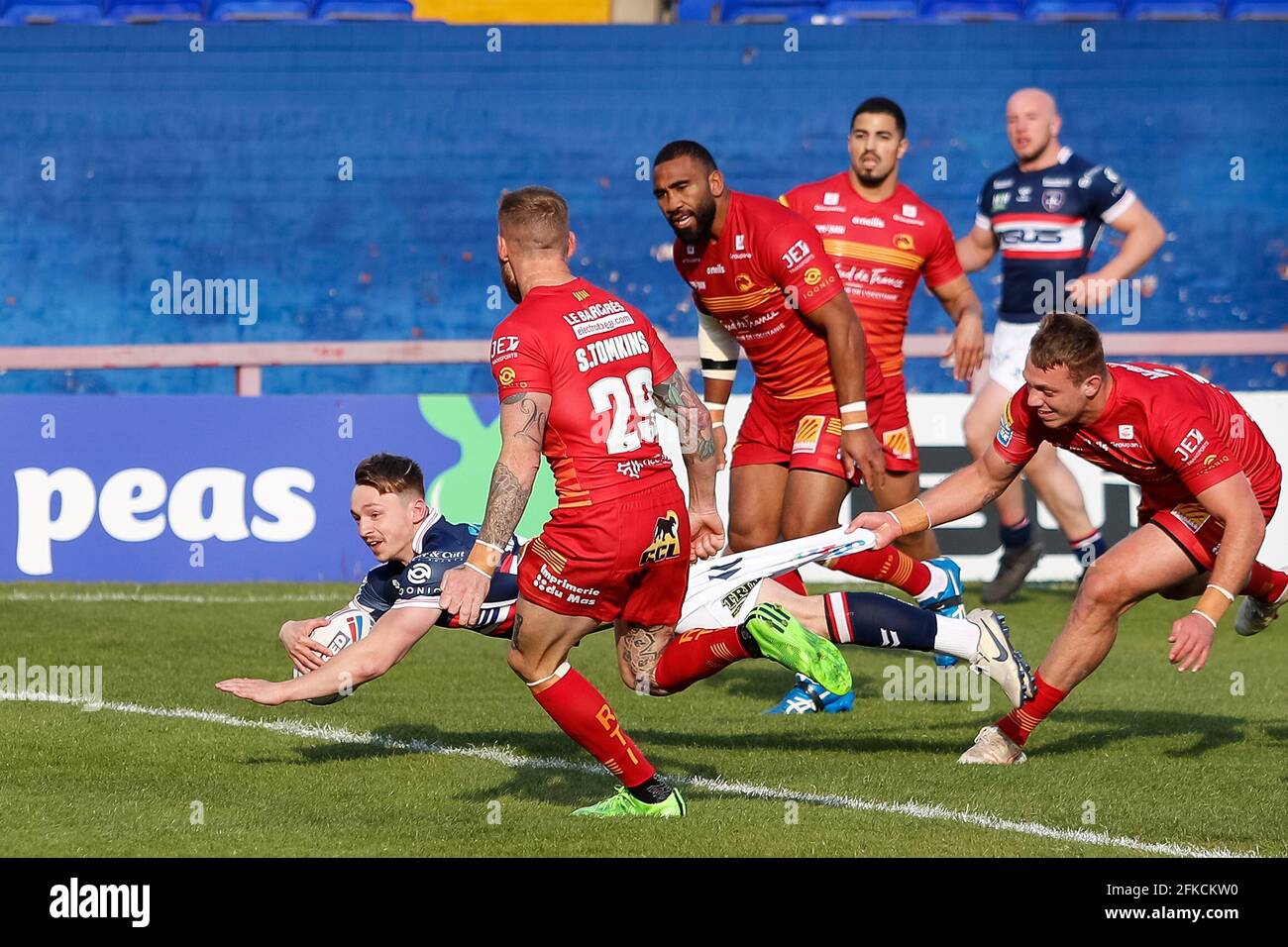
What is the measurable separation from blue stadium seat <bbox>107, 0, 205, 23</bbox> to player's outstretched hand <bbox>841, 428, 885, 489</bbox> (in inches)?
551

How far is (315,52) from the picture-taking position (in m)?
19.5

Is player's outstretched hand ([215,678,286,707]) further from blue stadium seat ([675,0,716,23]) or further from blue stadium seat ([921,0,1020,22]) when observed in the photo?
blue stadium seat ([675,0,716,23])

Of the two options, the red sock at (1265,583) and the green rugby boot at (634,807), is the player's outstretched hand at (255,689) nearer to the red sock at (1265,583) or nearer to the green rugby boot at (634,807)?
the green rugby boot at (634,807)

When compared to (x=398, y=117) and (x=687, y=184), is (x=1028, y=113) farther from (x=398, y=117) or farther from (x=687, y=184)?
(x=398, y=117)

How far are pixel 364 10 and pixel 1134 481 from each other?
14.8 metres

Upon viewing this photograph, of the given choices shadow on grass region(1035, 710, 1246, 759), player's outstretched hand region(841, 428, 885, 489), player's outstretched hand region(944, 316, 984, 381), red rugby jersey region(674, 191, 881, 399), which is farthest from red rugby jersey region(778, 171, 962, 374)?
shadow on grass region(1035, 710, 1246, 759)

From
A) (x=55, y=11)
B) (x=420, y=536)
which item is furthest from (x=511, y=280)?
(x=55, y=11)

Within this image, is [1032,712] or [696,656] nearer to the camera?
[696,656]

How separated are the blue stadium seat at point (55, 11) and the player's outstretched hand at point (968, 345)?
44.0 ft

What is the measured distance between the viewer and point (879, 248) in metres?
9.61

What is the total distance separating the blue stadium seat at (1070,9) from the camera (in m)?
20.0

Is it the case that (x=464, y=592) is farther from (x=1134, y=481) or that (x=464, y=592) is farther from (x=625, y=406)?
(x=1134, y=481)
